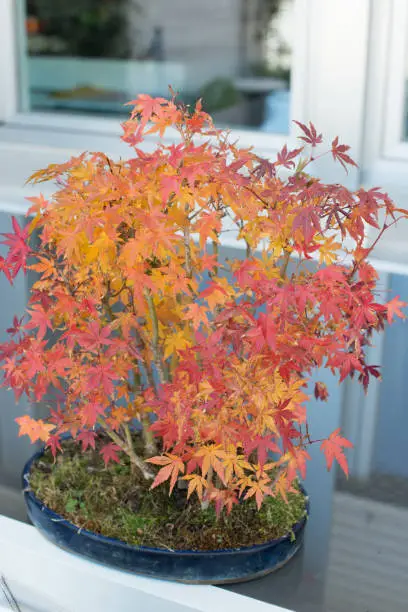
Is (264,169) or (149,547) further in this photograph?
(149,547)

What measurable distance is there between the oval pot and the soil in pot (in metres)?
0.02

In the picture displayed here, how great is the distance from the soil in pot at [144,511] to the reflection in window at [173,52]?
10.1 feet

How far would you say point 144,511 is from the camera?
1.10m

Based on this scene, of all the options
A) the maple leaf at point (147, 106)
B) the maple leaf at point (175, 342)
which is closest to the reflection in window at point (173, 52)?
the maple leaf at point (175, 342)

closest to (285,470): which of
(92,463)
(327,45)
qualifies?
(92,463)

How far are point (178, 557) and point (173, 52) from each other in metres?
7.81

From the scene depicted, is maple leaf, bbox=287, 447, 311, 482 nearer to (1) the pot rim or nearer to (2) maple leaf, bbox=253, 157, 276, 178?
(1) the pot rim

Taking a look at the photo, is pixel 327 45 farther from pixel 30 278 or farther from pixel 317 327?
pixel 317 327

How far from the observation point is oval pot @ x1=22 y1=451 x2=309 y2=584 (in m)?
1.01

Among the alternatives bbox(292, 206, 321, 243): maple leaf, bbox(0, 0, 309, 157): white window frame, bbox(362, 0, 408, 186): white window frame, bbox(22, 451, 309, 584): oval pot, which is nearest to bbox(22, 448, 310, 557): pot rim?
bbox(22, 451, 309, 584): oval pot

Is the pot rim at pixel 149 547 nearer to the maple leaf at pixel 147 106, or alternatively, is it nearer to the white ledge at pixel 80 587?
the white ledge at pixel 80 587

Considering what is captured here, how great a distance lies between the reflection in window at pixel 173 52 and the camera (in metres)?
5.33

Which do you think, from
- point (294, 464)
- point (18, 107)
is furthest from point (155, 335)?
point (18, 107)

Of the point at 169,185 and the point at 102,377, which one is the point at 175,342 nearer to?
the point at 102,377
